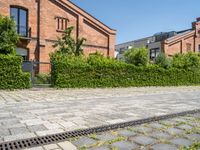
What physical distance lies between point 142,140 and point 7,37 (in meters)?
14.1

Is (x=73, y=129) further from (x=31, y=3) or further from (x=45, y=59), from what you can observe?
(x=31, y=3)

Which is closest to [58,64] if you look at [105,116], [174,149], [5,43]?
[5,43]

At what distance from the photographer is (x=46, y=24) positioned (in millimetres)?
25547

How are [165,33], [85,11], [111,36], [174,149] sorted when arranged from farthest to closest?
[165,33], [111,36], [85,11], [174,149]

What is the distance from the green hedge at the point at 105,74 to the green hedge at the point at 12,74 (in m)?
2.11

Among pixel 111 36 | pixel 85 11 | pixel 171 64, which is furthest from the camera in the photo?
pixel 111 36

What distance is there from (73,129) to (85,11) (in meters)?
24.4

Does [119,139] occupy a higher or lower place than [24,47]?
lower

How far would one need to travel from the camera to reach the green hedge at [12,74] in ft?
48.0

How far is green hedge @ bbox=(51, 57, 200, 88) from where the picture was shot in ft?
54.8

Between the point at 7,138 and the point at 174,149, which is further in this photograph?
the point at 7,138

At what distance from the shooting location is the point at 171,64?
945 inches

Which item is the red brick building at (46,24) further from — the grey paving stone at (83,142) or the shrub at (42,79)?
the grey paving stone at (83,142)

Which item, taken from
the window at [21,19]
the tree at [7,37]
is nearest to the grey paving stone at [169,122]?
the tree at [7,37]
